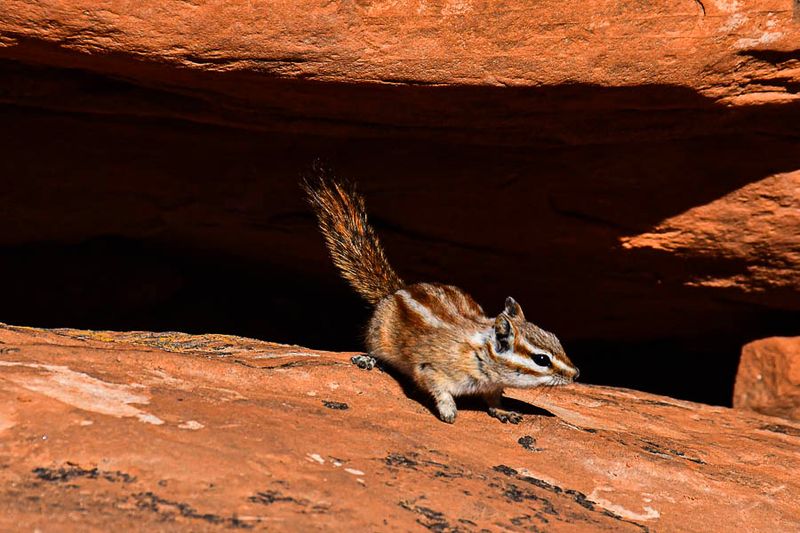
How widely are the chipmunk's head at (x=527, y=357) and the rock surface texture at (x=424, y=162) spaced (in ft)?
5.10

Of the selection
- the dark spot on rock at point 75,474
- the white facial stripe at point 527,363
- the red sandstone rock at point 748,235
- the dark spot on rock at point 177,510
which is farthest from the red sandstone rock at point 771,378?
the dark spot on rock at point 75,474

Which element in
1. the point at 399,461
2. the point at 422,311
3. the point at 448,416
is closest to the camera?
the point at 399,461

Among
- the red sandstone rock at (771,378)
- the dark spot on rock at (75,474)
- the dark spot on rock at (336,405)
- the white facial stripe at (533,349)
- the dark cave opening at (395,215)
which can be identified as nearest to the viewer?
the dark spot on rock at (75,474)

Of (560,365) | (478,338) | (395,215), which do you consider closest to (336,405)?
(478,338)

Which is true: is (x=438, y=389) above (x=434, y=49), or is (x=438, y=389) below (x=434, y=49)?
below

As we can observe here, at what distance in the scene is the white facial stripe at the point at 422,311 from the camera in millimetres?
5695

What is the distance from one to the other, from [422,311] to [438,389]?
2.17 ft

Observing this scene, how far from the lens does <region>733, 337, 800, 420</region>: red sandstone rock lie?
812 cm

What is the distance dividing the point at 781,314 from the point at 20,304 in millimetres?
7332

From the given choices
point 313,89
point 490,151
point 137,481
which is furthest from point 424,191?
point 137,481

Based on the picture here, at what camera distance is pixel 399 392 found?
5.53m

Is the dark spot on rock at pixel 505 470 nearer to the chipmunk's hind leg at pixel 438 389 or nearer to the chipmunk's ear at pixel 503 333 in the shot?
the chipmunk's hind leg at pixel 438 389

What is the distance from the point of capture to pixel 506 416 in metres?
5.37

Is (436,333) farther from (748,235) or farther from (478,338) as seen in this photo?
(748,235)
